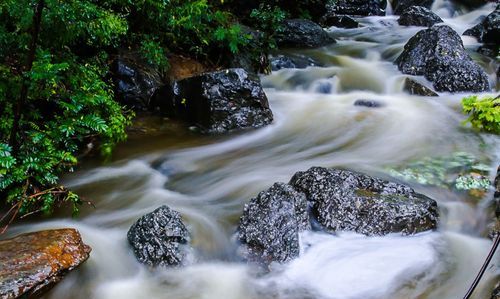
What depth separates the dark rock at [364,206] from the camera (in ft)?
13.5

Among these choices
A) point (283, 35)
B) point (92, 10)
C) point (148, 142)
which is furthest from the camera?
point (283, 35)

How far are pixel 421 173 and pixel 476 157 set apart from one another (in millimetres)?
959

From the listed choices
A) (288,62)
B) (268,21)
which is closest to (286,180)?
(288,62)

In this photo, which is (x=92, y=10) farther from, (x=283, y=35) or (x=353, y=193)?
(x=283, y=35)

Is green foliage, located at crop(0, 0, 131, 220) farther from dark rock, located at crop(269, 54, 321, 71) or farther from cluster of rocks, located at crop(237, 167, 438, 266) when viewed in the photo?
dark rock, located at crop(269, 54, 321, 71)

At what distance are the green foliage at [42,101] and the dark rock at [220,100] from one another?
177 cm

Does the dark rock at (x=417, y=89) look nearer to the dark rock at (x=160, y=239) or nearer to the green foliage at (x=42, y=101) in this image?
the green foliage at (x=42, y=101)

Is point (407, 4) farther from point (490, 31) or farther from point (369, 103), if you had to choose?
point (369, 103)

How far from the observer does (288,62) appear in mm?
9914

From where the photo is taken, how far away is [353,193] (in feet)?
14.1

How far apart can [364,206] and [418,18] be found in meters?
11.5

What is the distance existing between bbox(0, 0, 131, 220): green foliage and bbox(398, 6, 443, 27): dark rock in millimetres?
11238

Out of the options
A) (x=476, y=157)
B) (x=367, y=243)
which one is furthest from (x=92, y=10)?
(x=476, y=157)

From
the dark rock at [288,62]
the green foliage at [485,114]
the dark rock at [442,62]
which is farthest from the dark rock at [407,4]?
the green foliage at [485,114]
